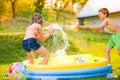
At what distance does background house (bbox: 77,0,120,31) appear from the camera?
18.4m

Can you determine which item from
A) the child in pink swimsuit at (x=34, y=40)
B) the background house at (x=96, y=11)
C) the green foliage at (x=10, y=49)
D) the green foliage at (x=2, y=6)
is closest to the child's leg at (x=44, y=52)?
the child in pink swimsuit at (x=34, y=40)

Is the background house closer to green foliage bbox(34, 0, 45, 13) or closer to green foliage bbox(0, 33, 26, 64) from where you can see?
green foliage bbox(34, 0, 45, 13)

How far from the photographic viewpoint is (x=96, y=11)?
19.8 metres

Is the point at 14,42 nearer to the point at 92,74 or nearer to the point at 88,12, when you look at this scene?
the point at 92,74

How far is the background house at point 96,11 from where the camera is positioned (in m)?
18.4

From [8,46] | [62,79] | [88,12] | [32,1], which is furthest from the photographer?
[88,12]

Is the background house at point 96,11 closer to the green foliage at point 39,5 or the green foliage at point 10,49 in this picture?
the green foliage at point 39,5

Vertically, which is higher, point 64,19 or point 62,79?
point 62,79

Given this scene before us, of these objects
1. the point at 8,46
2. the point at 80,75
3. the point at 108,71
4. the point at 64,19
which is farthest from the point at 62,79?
the point at 64,19

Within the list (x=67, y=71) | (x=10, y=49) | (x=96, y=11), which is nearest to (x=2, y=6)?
(x=96, y=11)

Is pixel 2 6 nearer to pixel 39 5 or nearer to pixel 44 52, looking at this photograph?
pixel 39 5

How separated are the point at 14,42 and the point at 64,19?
15.4m

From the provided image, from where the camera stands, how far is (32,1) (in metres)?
19.5

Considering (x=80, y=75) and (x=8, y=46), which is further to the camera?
(x=8, y=46)
